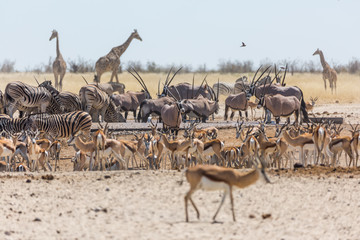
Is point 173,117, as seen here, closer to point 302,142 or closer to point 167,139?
point 167,139

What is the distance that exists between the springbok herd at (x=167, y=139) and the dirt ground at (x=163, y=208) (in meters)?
0.47

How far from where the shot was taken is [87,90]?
2259 cm

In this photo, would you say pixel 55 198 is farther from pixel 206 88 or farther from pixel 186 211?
pixel 206 88

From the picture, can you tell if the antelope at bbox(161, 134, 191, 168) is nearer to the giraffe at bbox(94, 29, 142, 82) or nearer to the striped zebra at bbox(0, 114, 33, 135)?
the striped zebra at bbox(0, 114, 33, 135)

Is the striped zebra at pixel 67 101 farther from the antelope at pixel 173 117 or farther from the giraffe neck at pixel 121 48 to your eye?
the giraffe neck at pixel 121 48

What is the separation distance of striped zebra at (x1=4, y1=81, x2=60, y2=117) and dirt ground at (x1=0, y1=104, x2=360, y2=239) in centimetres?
1026

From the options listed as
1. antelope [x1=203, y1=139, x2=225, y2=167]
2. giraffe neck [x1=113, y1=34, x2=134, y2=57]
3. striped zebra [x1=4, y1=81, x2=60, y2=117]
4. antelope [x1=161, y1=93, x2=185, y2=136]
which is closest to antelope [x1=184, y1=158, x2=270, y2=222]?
antelope [x1=203, y1=139, x2=225, y2=167]

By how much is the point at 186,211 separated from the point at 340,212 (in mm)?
2001

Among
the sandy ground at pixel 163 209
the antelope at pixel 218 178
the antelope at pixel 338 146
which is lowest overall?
the sandy ground at pixel 163 209

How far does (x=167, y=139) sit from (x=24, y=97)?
781cm

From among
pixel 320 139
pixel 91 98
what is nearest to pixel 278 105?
pixel 91 98

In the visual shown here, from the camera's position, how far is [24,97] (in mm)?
20953

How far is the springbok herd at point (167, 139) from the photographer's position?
1264 centimetres

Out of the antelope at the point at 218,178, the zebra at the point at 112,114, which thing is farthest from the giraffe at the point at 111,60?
the antelope at the point at 218,178
